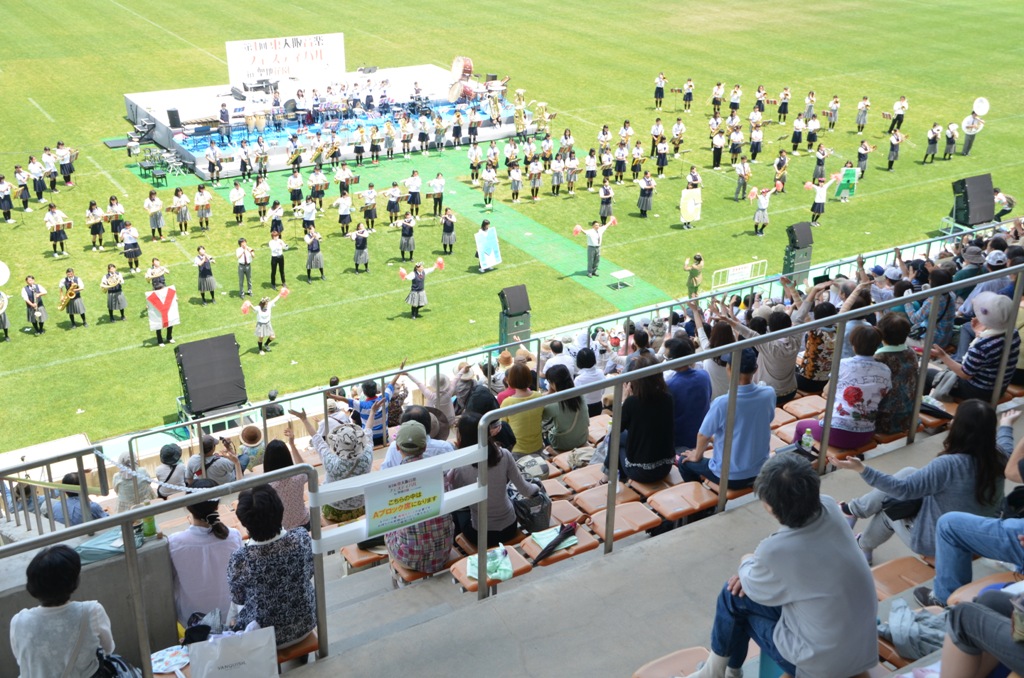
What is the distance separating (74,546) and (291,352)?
45.1 feet

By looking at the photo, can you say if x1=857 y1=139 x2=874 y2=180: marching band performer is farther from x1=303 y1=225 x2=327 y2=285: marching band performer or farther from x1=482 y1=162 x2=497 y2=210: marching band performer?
x1=303 y1=225 x2=327 y2=285: marching band performer

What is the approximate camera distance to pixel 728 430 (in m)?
5.60

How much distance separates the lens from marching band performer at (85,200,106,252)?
21656 millimetres

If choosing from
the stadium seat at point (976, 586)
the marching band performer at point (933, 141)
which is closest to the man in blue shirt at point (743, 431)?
the stadium seat at point (976, 586)

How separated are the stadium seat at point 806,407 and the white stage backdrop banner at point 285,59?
26253 millimetres

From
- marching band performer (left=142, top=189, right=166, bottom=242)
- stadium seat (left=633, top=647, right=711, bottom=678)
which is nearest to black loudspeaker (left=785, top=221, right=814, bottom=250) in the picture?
marching band performer (left=142, top=189, right=166, bottom=242)

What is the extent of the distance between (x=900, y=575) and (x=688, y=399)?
2.09 metres

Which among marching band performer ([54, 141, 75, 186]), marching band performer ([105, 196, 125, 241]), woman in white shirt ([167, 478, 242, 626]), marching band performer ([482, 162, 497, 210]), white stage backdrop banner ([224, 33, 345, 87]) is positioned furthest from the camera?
white stage backdrop banner ([224, 33, 345, 87])

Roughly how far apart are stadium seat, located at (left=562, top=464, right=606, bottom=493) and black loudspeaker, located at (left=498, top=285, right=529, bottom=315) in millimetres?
10168

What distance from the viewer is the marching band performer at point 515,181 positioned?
25688mm

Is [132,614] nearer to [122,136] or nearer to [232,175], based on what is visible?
[232,175]

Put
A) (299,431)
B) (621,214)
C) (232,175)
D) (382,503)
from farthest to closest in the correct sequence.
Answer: (232,175) < (621,214) < (299,431) < (382,503)

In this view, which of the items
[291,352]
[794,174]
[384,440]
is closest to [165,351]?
[291,352]

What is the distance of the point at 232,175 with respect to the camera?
27.0 metres
